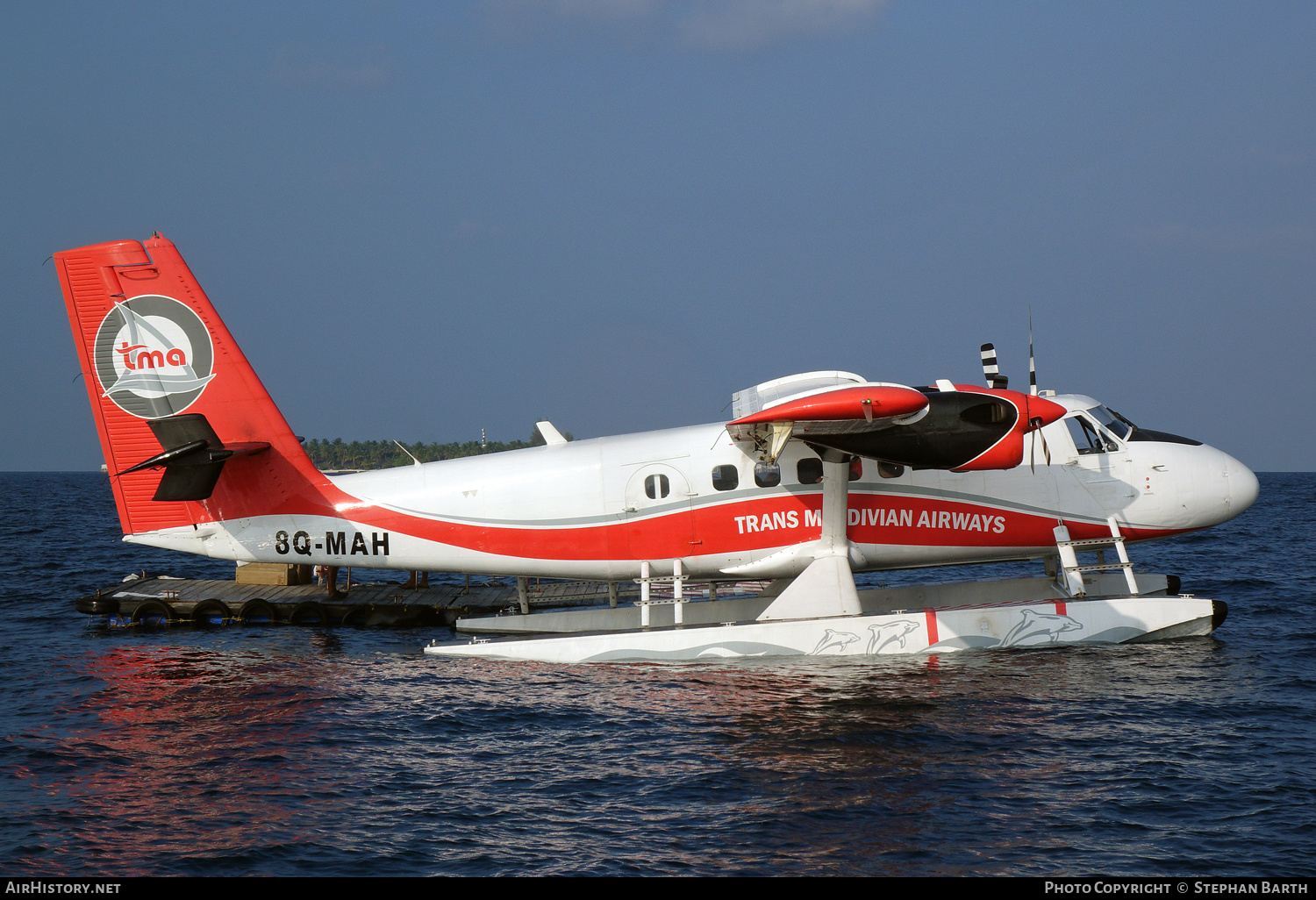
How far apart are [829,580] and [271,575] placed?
14.6 metres

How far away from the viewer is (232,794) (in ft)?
33.9

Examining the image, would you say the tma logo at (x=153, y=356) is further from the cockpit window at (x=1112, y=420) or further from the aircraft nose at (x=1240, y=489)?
the aircraft nose at (x=1240, y=489)

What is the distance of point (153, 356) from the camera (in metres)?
17.3

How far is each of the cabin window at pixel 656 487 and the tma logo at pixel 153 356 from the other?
8514 millimetres

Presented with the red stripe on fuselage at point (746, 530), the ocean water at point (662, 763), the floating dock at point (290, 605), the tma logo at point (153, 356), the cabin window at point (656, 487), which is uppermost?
the tma logo at point (153, 356)

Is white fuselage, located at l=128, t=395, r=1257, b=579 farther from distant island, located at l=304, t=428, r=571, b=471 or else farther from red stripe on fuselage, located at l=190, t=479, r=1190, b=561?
distant island, located at l=304, t=428, r=571, b=471

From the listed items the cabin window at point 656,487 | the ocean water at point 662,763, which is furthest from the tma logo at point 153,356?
the cabin window at point 656,487

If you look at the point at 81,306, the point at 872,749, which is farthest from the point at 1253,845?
the point at 81,306

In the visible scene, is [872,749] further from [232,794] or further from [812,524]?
[232,794]

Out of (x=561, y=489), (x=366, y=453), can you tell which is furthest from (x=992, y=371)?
(x=366, y=453)

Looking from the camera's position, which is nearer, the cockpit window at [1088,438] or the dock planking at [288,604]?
the cockpit window at [1088,438]

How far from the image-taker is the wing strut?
15.9 m

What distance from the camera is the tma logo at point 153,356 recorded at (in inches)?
675

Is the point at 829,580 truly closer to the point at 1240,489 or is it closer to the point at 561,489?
the point at 561,489
